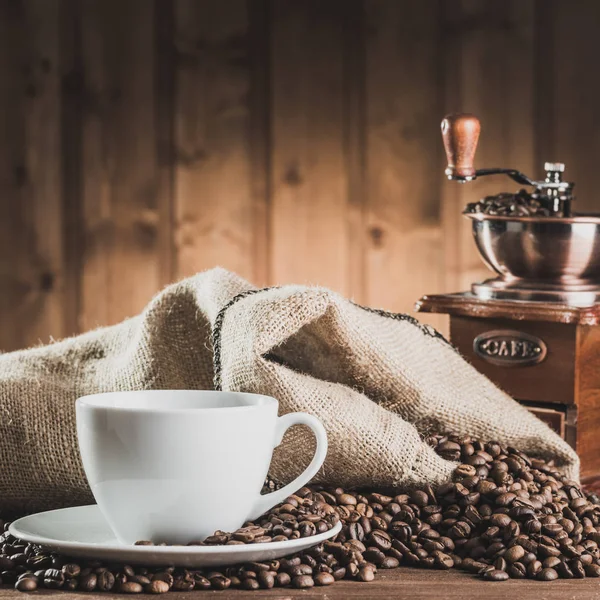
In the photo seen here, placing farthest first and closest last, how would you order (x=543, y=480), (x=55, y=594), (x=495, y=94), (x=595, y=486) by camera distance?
1. (x=495, y=94)
2. (x=595, y=486)
3. (x=543, y=480)
4. (x=55, y=594)

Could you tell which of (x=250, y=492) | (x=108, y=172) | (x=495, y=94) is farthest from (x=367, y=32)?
(x=250, y=492)

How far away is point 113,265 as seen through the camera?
10.3 feet

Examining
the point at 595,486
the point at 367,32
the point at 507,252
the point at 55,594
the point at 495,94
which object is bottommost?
the point at 595,486

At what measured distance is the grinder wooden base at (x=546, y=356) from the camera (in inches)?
59.0

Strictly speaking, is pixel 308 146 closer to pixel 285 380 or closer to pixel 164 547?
pixel 285 380

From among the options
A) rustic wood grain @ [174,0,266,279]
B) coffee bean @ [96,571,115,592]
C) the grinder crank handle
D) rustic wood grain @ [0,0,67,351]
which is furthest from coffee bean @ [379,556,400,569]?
rustic wood grain @ [0,0,67,351]

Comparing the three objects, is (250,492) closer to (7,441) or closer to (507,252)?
(7,441)

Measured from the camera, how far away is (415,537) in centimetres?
90

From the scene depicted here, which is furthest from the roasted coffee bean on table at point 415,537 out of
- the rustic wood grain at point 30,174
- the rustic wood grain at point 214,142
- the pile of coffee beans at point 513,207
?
the rustic wood grain at point 30,174

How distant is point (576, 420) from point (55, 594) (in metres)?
0.92

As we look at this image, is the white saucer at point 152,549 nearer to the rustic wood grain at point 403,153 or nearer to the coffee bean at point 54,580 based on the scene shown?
the coffee bean at point 54,580

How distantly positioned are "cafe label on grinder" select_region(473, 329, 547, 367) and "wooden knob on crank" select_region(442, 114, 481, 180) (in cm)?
24

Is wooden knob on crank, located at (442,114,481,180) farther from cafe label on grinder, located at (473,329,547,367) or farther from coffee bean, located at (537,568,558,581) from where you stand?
coffee bean, located at (537,568,558,581)

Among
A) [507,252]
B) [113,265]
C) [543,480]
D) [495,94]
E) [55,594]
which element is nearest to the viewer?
[55,594]
